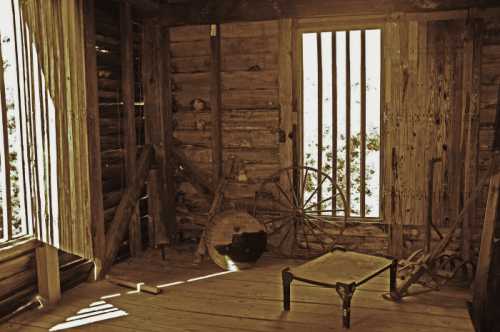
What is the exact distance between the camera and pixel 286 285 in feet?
13.5

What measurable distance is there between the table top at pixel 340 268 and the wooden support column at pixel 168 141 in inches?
96.4

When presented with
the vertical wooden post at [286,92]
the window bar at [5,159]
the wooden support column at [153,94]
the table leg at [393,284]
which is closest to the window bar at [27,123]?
the window bar at [5,159]

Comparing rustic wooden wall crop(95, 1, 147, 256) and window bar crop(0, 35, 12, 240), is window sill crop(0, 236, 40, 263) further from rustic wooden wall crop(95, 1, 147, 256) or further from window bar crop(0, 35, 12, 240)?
rustic wooden wall crop(95, 1, 147, 256)

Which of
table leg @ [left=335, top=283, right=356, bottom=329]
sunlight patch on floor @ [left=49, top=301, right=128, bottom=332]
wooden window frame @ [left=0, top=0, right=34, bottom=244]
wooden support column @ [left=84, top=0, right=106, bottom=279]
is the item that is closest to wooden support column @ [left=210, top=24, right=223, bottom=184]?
wooden support column @ [left=84, top=0, right=106, bottom=279]

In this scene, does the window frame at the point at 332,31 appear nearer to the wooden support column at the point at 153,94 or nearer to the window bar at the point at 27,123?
the wooden support column at the point at 153,94

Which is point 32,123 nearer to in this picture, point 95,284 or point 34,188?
point 34,188

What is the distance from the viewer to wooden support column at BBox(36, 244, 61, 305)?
439 centimetres

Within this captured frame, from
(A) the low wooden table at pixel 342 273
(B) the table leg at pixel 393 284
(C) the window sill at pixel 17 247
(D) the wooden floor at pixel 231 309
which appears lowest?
(D) the wooden floor at pixel 231 309

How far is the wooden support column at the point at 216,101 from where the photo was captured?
5.98m

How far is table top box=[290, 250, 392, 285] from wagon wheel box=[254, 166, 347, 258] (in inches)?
49.7

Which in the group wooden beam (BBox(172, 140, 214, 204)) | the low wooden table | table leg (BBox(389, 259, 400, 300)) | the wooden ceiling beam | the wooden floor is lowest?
the wooden floor

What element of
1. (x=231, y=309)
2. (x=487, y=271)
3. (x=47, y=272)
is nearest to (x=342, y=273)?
(x=231, y=309)

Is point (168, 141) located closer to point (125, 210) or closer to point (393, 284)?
point (125, 210)

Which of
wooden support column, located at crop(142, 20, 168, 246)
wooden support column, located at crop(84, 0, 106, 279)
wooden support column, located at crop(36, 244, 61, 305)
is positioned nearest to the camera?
wooden support column, located at crop(36, 244, 61, 305)
